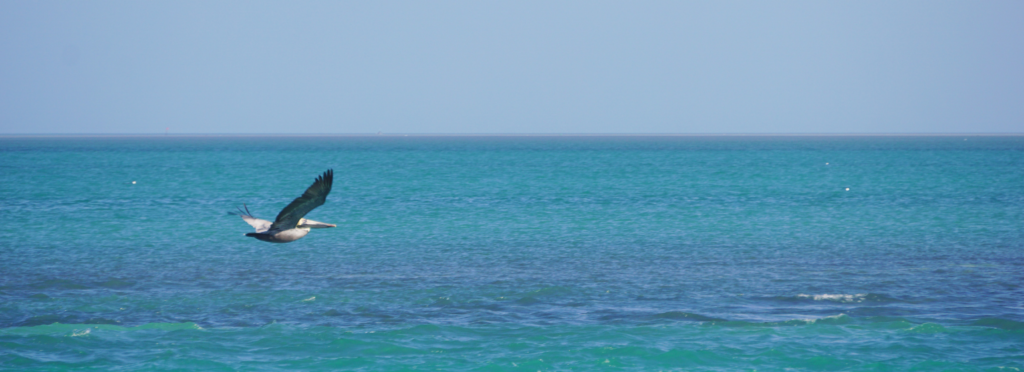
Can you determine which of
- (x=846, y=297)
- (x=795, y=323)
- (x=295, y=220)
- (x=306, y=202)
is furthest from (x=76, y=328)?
(x=846, y=297)

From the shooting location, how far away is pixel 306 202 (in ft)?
55.4

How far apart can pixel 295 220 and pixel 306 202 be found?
135 centimetres

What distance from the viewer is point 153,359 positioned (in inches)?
746

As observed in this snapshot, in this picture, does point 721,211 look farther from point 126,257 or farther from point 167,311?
point 167,311

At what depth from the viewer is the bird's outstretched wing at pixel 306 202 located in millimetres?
15969

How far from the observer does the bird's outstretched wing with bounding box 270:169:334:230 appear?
15969mm

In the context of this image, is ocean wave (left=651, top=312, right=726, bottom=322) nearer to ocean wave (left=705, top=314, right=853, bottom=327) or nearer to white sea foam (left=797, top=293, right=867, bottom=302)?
ocean wave (left=705, top=314, right=853, bottom=327)

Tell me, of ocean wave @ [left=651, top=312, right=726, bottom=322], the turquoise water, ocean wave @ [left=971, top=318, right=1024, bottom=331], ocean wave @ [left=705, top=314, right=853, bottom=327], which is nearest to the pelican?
the turquoise water

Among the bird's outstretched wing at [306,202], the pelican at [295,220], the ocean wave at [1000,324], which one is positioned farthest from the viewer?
the ocean wave at [1000,324]

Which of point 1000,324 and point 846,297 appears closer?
point 1000,324

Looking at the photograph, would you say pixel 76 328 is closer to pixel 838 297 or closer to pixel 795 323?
pixel 795 323

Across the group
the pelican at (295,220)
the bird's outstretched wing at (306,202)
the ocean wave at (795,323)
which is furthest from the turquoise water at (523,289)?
the bird's outstretched wing at (306,202)

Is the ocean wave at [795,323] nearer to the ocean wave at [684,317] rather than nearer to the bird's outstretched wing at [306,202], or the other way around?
the ocean wave at [684,317]

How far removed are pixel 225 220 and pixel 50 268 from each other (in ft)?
56.5
